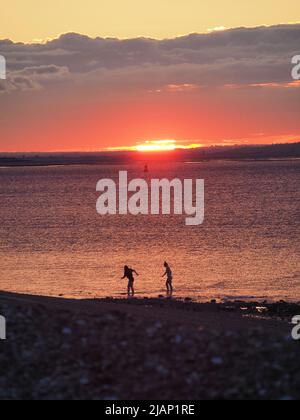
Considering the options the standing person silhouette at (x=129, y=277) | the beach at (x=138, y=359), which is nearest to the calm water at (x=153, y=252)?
the standing person silhouette at (x=129, y=277)

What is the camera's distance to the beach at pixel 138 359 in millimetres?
13820

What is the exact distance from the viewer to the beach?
544 inches

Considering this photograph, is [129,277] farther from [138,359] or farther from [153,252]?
[153,252]

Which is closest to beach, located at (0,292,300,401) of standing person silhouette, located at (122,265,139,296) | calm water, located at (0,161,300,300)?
standing person silhouette, located at (122,265,139,296)

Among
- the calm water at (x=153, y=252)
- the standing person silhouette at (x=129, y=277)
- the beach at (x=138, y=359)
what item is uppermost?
the calm water at (x=153, y=252)

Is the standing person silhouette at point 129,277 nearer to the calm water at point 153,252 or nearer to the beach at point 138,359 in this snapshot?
the calm water at point 153,252

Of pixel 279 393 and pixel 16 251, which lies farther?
pixel 16 251

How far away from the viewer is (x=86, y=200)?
465ft

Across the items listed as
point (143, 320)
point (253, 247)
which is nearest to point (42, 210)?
point (253, 247)

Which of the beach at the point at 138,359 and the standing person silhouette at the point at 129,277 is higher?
the standing person silhouette at the point at 129,277

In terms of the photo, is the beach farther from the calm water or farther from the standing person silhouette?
the calm water

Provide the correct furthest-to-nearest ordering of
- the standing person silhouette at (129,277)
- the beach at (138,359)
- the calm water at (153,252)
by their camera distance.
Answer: the calm water at (153,252) → the standing person silhouette at (129,277) → the beach at (138,359)
